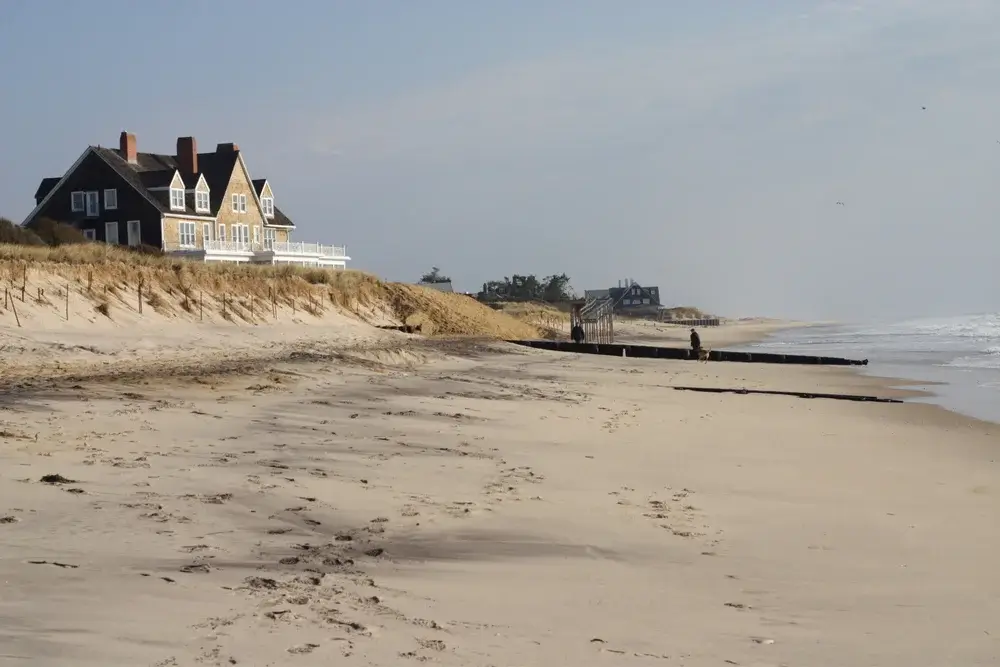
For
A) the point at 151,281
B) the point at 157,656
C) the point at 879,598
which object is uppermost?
the point at 151,281

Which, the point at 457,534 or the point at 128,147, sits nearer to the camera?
the point at 457,534

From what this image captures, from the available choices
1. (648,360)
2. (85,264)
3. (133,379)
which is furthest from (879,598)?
(648,360)

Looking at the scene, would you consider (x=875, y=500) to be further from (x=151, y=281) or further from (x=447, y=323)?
(x=447, y=323)

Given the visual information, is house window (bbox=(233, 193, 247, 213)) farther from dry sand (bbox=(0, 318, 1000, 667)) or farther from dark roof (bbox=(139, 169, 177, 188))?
dry sand (bbox=(0, 318, 1000, 667))

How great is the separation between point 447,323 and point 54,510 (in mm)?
32444

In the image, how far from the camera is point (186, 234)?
169 feet

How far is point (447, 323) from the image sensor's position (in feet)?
126

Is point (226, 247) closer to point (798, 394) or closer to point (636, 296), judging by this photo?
point (798, 394)

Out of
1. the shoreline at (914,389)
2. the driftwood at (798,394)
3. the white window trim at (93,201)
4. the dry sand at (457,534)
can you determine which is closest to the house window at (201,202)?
the white window trim at (93,201)

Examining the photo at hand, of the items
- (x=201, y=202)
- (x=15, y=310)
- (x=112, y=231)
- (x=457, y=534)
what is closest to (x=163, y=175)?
(x=201, y=202)

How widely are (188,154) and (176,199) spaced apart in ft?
15.9

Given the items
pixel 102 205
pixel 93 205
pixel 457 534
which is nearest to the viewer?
pixel 457 534

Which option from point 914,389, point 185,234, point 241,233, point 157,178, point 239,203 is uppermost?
point 157,178

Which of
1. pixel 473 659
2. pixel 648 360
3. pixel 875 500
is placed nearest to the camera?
pixel 473 659
